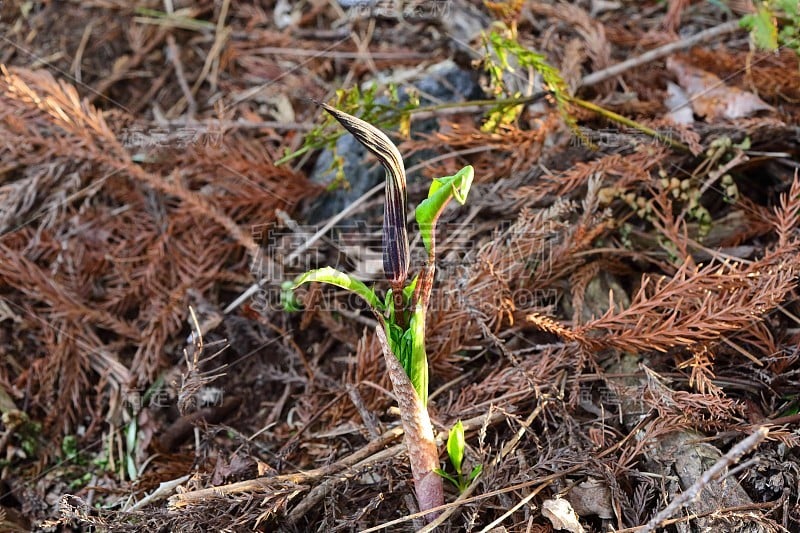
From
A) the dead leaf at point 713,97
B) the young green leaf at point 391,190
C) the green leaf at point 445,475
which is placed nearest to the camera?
the young green leaf at point 391,190

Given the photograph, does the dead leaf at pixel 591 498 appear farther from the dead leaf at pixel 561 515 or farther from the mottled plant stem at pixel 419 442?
the mottled plant stem at pixel 419 442

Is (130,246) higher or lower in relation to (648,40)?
lower

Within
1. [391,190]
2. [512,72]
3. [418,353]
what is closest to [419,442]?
[418,353]

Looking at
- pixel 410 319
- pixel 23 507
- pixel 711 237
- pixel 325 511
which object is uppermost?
pixel 410 319

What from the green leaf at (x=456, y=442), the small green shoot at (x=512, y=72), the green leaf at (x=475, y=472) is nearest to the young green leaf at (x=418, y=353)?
the green leaf at (x=456, y=442)

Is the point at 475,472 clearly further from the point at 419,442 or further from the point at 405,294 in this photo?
the point at 405,294

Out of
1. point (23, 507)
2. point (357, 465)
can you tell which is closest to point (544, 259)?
point (357, 465)

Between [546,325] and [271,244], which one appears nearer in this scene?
[546,325]

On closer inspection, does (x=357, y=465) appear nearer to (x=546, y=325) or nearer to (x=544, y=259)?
(x=546, y=325)

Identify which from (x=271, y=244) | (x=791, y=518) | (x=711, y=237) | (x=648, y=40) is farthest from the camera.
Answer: (x=648, y=40)
